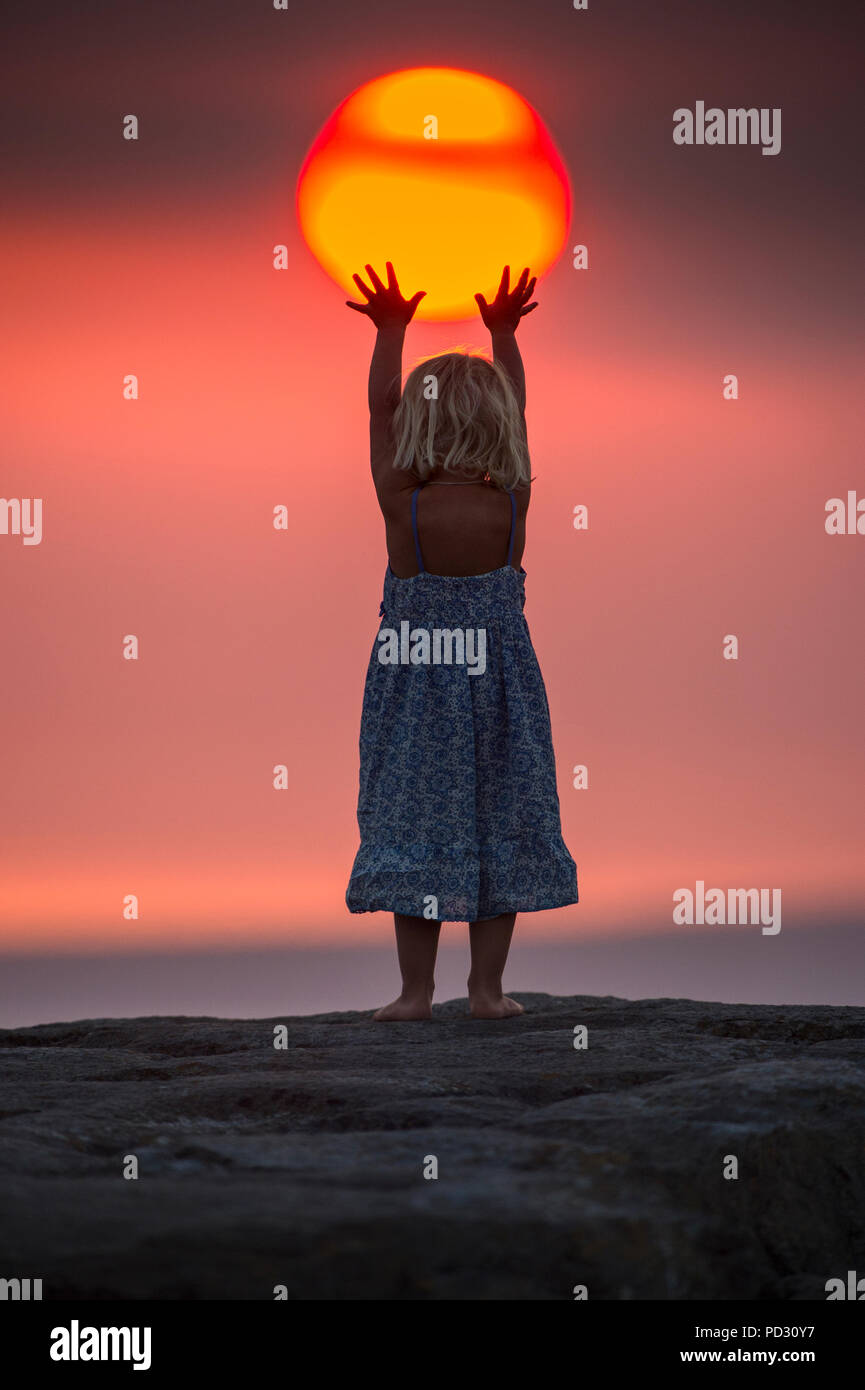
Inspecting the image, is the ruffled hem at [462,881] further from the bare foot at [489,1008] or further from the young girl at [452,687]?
the bare foot at [489,1008]

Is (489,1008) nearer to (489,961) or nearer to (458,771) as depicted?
(489,961)

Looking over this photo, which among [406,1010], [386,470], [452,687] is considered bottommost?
[406,1010]

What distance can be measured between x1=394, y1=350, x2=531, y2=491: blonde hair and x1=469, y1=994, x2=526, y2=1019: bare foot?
1.15m

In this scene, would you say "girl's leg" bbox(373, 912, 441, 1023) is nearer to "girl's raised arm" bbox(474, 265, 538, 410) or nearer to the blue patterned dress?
the blue patterned dress

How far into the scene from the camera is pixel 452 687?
317 cm

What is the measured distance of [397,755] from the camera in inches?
124

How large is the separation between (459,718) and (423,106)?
1.54 meters

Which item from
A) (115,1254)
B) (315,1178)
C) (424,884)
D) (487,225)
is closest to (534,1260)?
(315,1178)

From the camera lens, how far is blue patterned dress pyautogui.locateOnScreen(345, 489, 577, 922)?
3070 millimetres

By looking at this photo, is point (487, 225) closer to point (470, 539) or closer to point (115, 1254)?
point (470, 539)

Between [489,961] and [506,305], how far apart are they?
155 cm

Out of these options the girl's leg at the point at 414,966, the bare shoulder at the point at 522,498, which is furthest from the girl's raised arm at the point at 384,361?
the girl's leg at the point at 414,966

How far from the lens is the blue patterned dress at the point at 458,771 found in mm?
3070

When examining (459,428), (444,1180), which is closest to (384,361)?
(459,428)
